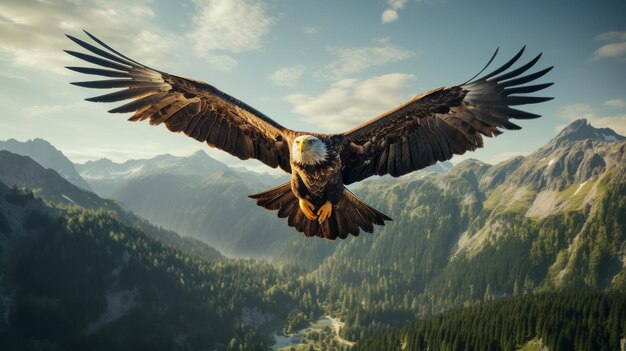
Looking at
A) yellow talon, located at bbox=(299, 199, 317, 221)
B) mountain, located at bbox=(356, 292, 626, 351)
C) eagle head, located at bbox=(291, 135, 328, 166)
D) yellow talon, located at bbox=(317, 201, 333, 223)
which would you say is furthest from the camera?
mountain, located at bbox=(356, 292, 626, 351)

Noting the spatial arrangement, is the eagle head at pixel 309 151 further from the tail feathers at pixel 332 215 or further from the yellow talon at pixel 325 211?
the tail feathers at pixel 332 215

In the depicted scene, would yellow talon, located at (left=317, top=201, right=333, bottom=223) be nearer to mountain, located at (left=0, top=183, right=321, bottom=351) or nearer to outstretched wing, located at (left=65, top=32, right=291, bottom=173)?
outstretched wing, located at (left=65, top=32, right=291, bottom=173)

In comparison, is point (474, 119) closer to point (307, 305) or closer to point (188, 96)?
point (188, 96)

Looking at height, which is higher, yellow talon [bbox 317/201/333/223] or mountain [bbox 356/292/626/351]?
yellow talon [bbox 317/201/333/223]

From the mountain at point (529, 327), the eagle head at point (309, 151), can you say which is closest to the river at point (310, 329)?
the mountain at point (529, 327)

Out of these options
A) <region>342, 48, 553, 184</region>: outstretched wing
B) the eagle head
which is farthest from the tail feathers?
the eagle head

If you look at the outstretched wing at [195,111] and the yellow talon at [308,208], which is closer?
the yellow talon at [308,208]
